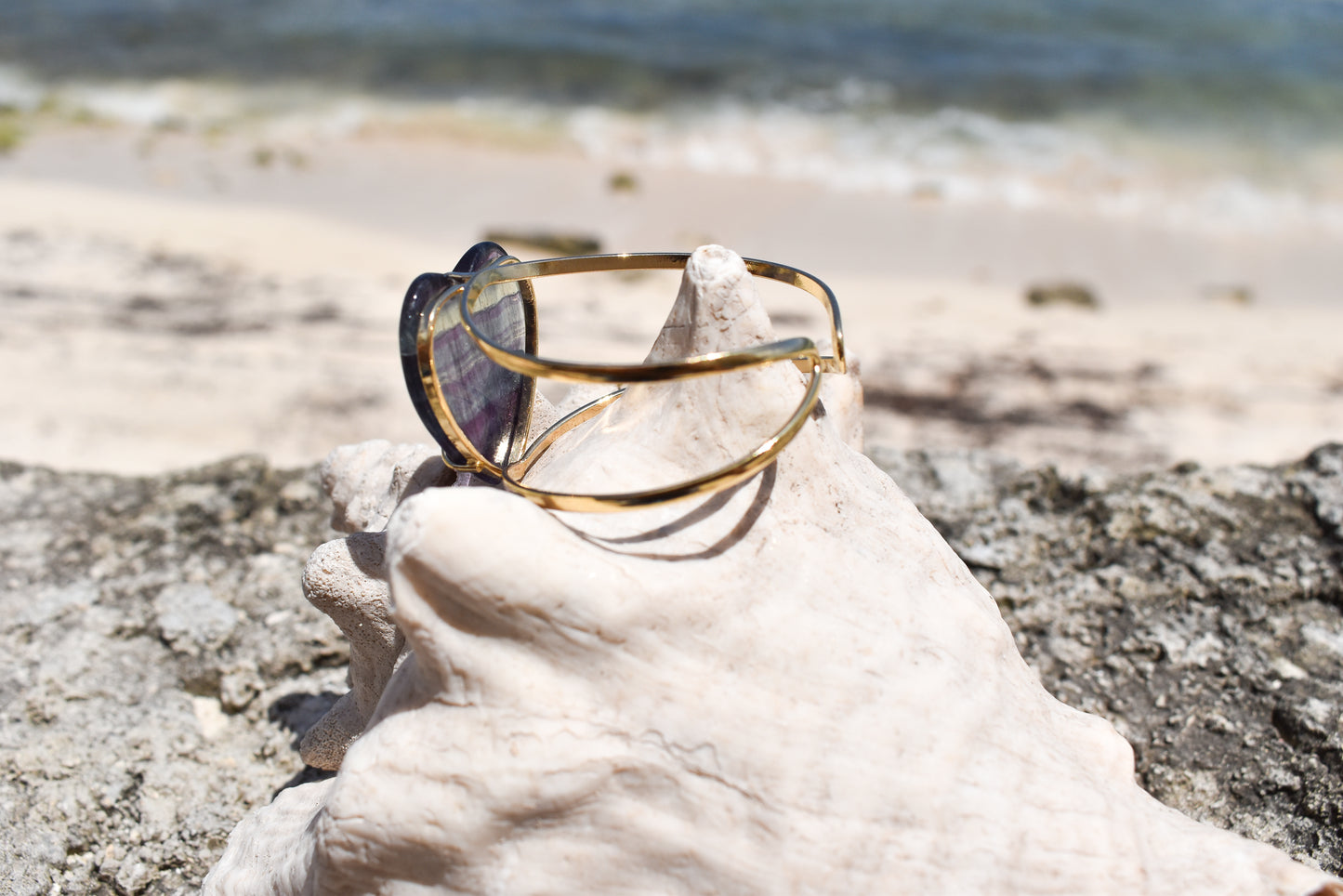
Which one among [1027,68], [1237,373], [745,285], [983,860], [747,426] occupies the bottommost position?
[1237,373]

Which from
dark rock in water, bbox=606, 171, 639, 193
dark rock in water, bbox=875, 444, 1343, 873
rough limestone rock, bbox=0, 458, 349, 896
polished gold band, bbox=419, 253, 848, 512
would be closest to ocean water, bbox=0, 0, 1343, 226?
dark rock in water, bbox=606, 171, 639, 193

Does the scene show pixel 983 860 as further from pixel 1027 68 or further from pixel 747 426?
pixel 1027 68

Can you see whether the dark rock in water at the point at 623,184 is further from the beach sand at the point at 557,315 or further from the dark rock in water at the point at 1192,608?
the dark rock in water at the point at 1192,608

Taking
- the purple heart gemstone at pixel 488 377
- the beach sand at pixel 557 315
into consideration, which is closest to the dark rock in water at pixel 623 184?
the beach sand at pixel 557 315

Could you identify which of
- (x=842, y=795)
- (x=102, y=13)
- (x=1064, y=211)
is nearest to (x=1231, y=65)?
(x=1064, y=211)

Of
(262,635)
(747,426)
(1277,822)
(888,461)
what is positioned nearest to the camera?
(747,426)

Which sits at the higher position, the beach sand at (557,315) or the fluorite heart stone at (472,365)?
the fluorite heart stone at (472,365)

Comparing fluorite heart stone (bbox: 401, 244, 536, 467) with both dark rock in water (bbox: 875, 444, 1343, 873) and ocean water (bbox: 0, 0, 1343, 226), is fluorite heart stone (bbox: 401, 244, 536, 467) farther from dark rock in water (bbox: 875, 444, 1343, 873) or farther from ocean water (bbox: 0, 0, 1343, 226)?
ocean water (bbox: 0, 0, 1343, 226)
